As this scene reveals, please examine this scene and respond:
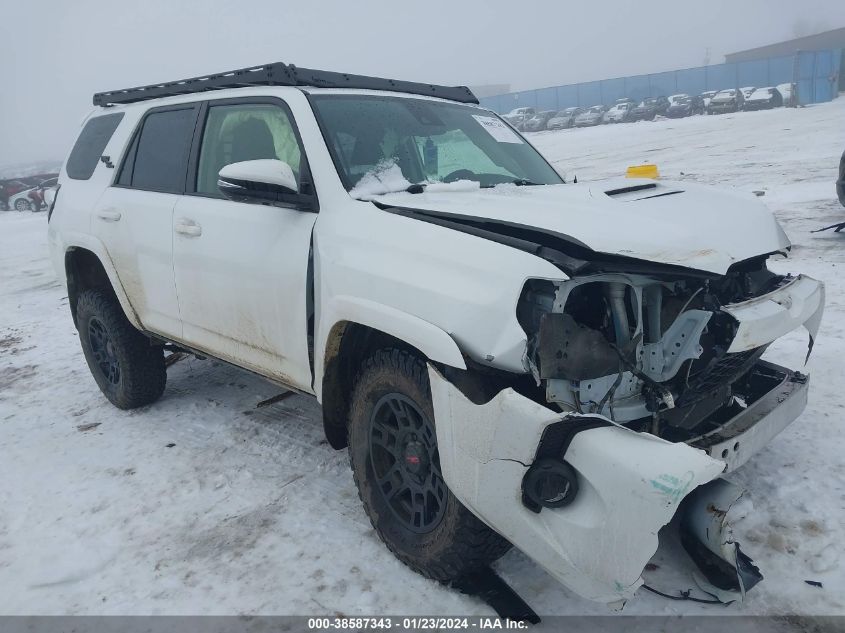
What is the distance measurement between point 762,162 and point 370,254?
43.9ft

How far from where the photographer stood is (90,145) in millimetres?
4445

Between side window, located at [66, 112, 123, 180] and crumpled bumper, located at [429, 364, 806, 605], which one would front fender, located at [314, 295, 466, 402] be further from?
side window, located at [66, 112, 123, 180]

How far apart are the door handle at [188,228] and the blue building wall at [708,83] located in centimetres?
4118

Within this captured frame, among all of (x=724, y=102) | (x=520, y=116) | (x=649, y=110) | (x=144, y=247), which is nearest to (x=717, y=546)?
(x=144, y=247)

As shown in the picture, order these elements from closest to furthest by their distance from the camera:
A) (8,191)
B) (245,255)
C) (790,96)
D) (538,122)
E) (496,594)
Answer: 1. (496,594)
2. (245,255)
3. (8,191)
4. (790,96)
5. (538,122)

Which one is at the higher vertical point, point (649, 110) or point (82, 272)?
point (649, 110)

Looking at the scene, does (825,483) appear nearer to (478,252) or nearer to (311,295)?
(478,252)

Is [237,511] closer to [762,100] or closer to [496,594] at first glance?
[496,594]

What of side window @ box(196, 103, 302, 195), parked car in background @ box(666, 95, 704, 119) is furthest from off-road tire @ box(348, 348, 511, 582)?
parked car in background @ box(666, 95, 704, 119)

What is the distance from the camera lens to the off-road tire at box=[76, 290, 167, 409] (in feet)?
13.8

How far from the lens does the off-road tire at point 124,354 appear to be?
420cm

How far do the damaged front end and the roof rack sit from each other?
1.85 meters

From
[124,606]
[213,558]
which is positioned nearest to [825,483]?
[213,558]

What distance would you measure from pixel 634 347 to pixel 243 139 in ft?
7.42
